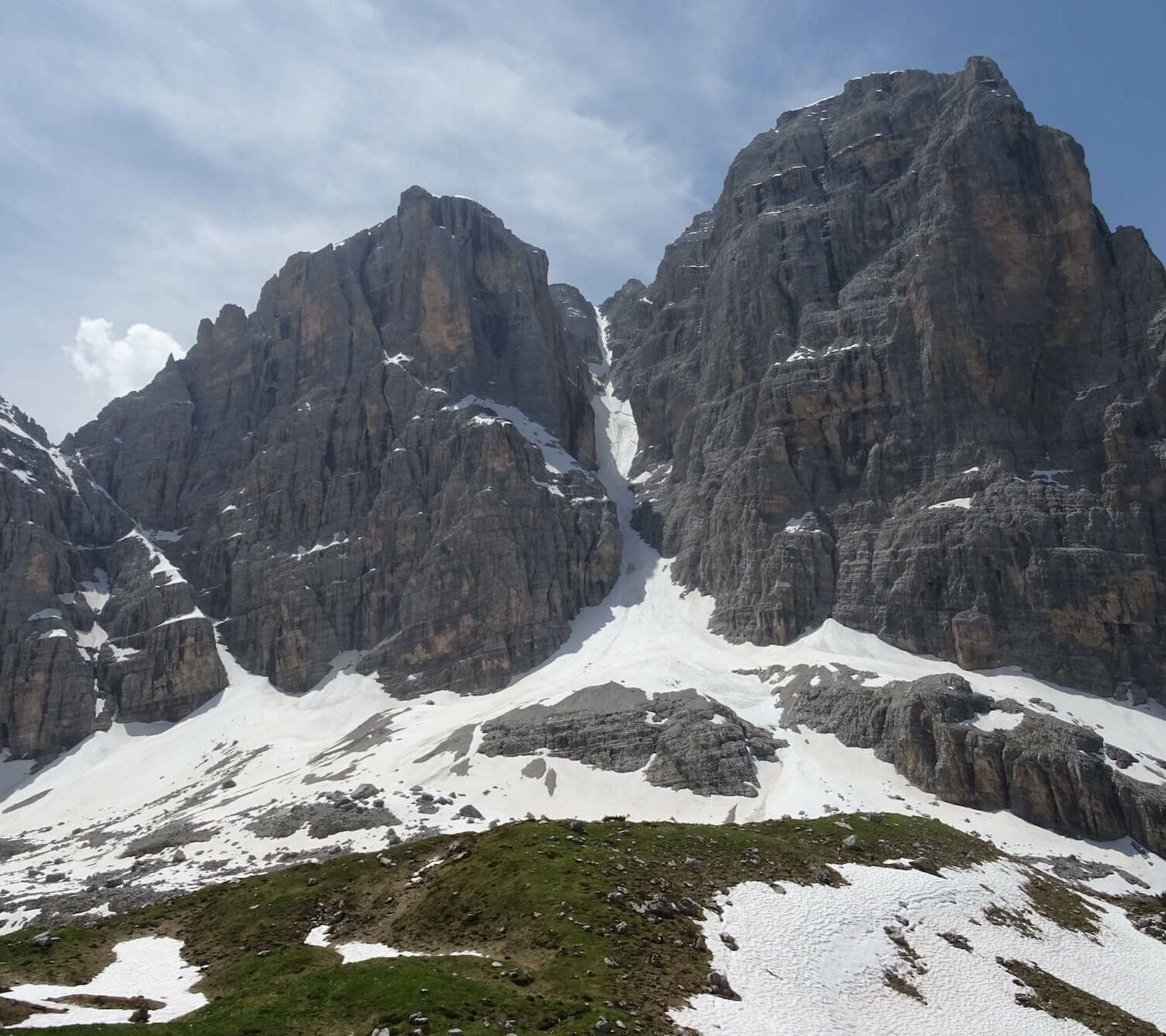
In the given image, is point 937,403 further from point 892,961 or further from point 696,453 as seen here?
point 892,961

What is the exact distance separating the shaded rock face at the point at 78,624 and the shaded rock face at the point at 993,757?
104 m

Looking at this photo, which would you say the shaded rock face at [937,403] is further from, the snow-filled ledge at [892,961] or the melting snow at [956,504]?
the snow-filled ledge at [892,961]

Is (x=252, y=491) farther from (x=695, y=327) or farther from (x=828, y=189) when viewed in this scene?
(x=828, y=189)

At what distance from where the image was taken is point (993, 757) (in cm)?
8256

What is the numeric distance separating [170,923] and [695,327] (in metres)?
167

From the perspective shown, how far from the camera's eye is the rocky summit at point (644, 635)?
103 ft

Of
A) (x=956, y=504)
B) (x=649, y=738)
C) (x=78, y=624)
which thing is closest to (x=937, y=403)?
(x=956, y=504)

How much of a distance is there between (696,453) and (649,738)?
2878 inches

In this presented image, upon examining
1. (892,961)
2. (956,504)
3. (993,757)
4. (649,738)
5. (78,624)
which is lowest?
(649,738)

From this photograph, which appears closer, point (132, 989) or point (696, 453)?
point (132, 989)

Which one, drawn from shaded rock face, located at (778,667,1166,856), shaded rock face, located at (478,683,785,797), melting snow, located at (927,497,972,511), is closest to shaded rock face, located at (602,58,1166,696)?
melting snow, located at (927,497,972,511)

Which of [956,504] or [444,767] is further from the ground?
[956,504]

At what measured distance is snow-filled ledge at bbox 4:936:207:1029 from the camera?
24.9 metres

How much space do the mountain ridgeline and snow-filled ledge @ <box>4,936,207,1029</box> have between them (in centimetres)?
9185
